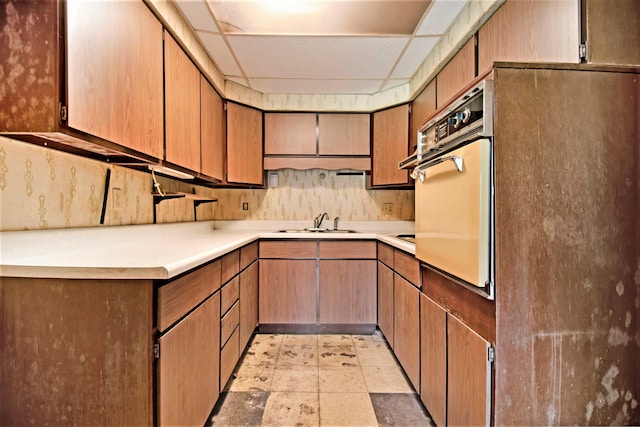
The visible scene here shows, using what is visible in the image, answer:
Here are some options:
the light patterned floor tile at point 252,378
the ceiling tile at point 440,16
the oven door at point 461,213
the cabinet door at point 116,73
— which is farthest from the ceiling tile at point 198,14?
the light patterned floor tile at point 252,378

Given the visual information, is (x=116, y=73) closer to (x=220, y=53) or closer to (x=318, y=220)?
(x=220, y=53)

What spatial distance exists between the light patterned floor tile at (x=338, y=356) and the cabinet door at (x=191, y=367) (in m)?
0.85

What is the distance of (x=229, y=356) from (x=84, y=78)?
1.52 metres

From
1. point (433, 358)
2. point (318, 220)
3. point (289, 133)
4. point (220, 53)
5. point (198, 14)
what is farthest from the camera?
point (318, 220)

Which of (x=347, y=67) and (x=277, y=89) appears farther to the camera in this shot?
(x=277, y=89)

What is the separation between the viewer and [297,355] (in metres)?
2.27

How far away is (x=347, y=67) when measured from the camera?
2424 mm

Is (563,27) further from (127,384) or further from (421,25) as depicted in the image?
(127,384)

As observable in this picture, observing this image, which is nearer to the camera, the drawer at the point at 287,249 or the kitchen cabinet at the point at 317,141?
the drawer at the point at 287,249

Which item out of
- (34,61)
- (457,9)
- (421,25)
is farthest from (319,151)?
(34,61)

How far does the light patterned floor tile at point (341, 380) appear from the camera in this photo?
72.2 inches

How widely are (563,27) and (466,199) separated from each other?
684mm

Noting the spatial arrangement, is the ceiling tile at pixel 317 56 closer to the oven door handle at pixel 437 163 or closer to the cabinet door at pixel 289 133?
the cabinet door at pixel 289 133

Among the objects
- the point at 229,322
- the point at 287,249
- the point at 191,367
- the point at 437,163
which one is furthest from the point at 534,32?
the point at 287,249
